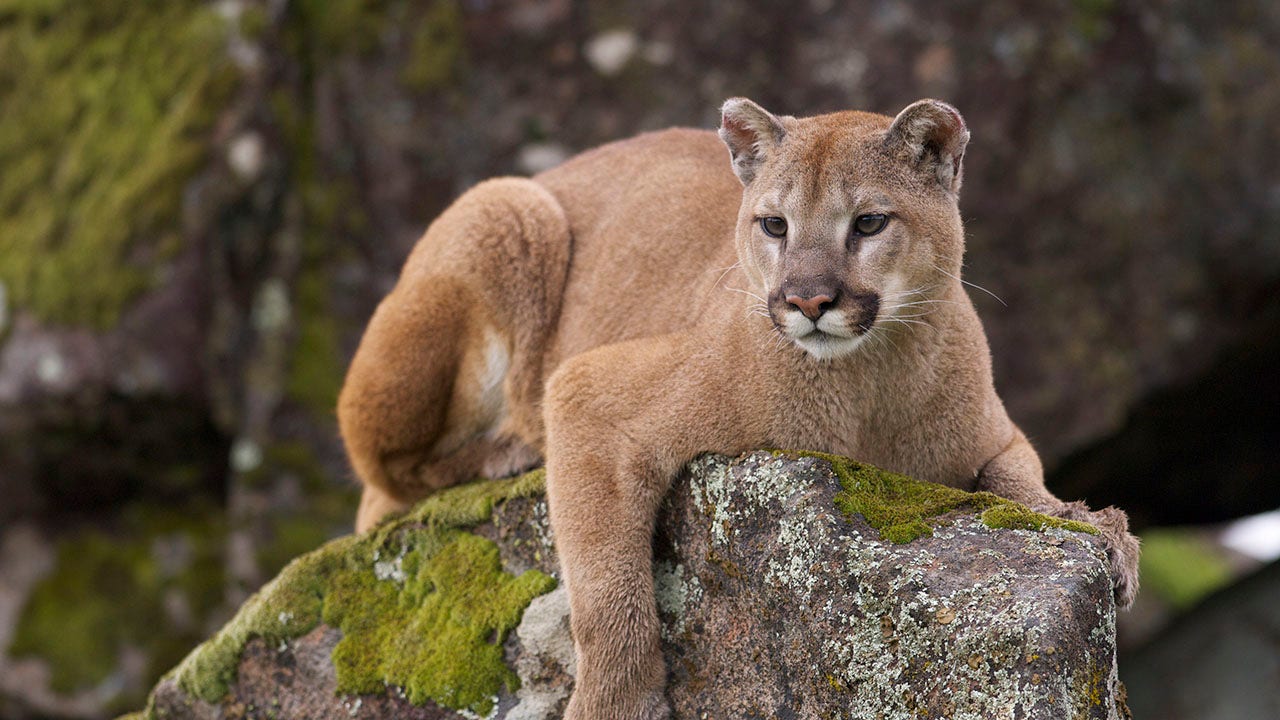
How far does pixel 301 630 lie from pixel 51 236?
5.97 metres

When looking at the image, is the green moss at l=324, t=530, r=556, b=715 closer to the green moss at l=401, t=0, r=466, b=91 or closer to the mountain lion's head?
the mountain lion's head

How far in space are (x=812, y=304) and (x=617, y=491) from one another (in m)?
1.17

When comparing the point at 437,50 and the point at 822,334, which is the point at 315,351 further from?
the point at 822,334

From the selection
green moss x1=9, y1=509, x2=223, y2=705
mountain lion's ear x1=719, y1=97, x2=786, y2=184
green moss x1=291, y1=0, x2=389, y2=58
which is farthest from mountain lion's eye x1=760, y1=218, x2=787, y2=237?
green moss x1=9, y1=509, x2=223, y2=705

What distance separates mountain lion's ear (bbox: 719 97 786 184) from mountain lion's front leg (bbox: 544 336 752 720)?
85 centimetres

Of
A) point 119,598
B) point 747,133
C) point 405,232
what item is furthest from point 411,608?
point 119,598

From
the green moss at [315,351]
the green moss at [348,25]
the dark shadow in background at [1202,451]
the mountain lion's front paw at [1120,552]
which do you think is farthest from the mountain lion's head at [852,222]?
the green moss at [348,25]

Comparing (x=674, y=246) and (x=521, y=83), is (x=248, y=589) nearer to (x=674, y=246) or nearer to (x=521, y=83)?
(x=521, y=83)

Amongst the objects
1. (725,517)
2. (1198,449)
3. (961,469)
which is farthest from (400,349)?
(1198,449)

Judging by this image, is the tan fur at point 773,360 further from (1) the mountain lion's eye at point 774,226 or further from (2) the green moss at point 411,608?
(2) the green moss at point 411,608

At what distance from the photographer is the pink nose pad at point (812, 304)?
481 centimetres

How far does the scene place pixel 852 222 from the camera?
16.6 feet

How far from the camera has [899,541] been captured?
4.51 meters

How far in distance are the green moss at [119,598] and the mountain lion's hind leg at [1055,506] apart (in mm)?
7519
